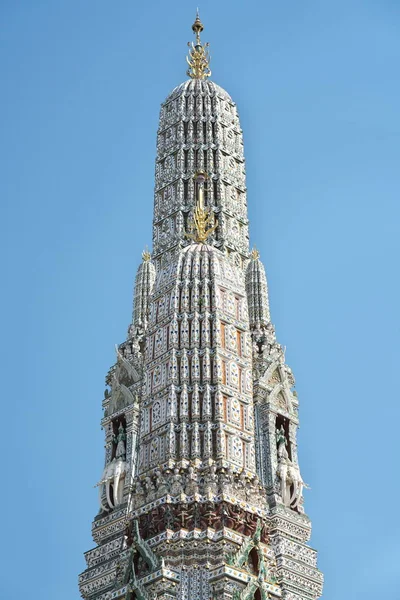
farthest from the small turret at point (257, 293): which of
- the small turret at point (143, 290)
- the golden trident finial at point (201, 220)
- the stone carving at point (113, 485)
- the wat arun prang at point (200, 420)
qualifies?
the stone carving at point (113, 485)

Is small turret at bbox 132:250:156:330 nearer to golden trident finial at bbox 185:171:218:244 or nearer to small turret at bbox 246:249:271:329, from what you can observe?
golden trident finial at bbox 185:171:218:244

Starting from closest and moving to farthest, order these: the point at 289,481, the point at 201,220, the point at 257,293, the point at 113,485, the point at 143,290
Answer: the point at 289,481
the point at 113,485
the point at 201,220
the point at 257,293
the point at 143,290

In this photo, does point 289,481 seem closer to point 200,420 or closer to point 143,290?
point 200,420

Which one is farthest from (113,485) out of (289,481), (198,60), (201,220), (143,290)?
(198,60)

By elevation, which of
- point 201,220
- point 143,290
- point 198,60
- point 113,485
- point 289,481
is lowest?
point 289,481

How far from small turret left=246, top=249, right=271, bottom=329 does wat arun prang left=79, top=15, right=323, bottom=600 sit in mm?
46

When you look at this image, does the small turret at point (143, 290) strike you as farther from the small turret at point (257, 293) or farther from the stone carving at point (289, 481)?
the stone carving at point (289, 481)

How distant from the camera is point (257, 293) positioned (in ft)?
143

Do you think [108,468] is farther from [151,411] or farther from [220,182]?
[220,182]

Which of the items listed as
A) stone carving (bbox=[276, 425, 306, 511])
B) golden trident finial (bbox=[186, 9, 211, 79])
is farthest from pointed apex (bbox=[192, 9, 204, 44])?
stone carving (bbox=[276, 425, 306, 511])

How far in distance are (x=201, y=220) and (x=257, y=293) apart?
171 inches

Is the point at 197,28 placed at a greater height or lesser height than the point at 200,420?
greater

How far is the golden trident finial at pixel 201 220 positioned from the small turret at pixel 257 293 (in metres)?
1.88

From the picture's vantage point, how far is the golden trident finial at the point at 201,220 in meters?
40.2
